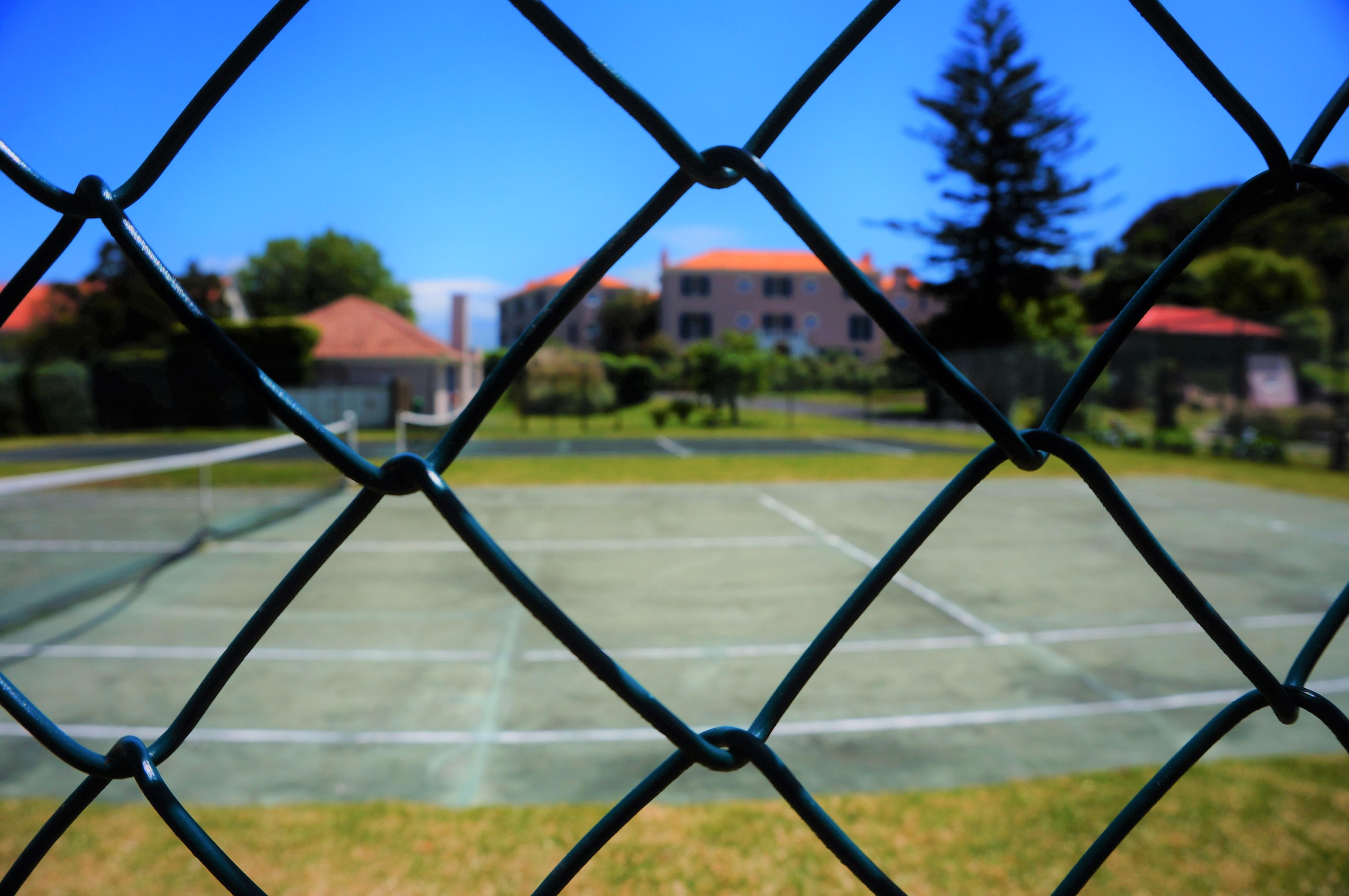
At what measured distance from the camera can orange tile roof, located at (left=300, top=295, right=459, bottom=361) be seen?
99.4 feet

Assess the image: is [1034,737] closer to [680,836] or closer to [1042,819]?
[1042,819]

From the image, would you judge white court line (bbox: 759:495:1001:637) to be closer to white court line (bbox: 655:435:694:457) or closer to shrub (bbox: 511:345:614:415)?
white court line (bbox: 655:435:694:457)

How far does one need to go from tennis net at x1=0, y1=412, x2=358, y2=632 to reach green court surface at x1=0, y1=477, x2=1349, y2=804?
405 millimetres

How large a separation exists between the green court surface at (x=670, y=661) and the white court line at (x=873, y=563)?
4 cm

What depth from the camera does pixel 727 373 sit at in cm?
3017

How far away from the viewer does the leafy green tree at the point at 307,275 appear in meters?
50.6

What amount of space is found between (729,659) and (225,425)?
26.3 meters

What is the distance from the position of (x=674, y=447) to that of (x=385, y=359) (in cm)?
1260

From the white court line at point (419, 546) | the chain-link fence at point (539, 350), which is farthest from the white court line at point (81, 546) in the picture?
the chain-link fence at point (539, 350)

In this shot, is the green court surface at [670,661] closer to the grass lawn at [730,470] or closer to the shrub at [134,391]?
the grass lawn at [730,470]

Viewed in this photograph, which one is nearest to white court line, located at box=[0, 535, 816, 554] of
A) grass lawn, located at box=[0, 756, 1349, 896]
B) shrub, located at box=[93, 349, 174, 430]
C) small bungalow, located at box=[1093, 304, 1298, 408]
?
grass lawn, located at box=[0, 756, 1349, 896]

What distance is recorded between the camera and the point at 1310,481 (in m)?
15.4

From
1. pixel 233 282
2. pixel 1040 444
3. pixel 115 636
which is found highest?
pixel 233 282

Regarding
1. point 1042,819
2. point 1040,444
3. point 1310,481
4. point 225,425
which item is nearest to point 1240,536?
point 1310,481
